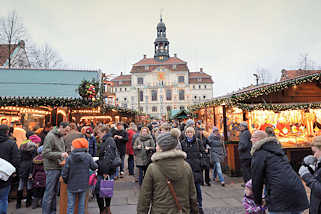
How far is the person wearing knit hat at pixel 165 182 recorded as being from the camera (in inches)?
75.6

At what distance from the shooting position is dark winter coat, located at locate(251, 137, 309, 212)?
221cm

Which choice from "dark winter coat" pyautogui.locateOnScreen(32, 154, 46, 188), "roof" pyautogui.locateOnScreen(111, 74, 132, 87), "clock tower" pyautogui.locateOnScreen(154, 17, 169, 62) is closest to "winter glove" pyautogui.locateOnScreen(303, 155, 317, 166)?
"dark winter coat" pyautogui.locateOnScreen(32, 154, 46, 188)

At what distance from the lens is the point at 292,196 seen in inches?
87.0

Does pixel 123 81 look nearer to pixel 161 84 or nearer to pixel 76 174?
pixel 161 84

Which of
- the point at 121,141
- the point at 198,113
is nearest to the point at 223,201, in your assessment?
the point at 121,141

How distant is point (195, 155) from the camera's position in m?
3.89

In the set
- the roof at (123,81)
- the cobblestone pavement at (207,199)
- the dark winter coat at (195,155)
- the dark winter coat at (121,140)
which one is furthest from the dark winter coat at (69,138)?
the roof at (123,81)

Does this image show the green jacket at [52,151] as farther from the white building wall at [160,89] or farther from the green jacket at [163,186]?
the white building wall at [160,89]

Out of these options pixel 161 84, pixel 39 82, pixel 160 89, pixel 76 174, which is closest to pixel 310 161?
pixel 76 174

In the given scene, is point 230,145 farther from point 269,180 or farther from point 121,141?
point 269,180

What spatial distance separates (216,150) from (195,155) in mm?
2435

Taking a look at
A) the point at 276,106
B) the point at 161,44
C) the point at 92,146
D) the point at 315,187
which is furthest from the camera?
the point at 161,44

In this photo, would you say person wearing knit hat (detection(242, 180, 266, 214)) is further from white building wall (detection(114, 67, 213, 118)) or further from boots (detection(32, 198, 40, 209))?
white building wall (detection(114, 67, 213, 118))

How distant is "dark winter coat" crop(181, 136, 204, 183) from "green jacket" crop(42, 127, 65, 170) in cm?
245
